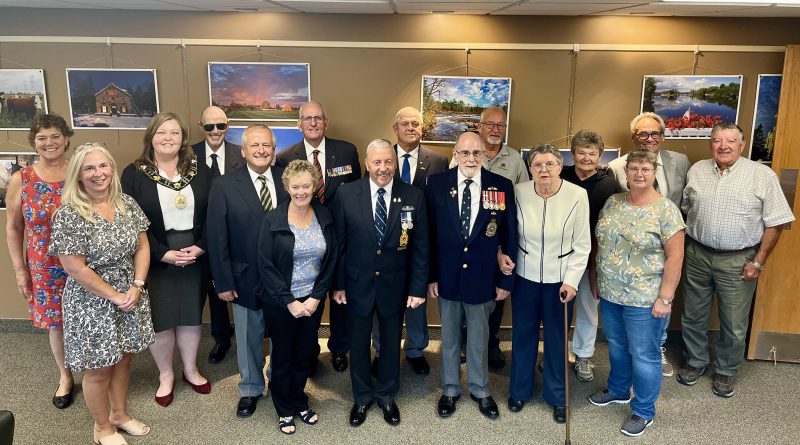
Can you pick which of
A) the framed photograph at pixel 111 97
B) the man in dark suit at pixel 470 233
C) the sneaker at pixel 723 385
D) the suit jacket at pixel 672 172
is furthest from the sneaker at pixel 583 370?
the framed photograph at pixel 111 97

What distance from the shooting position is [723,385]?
13.5 feet

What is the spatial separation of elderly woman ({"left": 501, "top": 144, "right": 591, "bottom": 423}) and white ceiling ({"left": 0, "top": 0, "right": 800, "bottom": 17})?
1216 millimetres

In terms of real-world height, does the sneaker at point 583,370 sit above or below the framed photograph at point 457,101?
below

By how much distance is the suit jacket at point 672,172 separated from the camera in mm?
4230

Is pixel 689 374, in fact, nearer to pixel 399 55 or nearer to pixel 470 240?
pixel 470 240

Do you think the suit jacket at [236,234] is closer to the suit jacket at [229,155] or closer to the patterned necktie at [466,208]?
the suit jacket at [229,155]

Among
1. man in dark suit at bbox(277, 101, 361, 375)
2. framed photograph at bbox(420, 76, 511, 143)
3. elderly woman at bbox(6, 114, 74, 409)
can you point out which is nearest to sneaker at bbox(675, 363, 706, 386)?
framed photograph at bbox(420, 76, 511, 143)

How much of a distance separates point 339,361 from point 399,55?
2.62 m

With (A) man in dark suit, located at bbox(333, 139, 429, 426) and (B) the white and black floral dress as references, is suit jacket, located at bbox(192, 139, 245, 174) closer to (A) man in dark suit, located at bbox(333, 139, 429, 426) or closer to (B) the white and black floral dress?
(B) the white and black floral dress

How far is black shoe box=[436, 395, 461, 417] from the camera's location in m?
3.74

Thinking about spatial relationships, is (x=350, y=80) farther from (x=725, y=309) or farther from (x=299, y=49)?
(x=725, y=309)

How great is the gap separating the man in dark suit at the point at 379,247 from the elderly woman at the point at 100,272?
120cm

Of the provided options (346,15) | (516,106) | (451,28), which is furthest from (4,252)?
(516,106)

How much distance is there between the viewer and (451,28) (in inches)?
184
